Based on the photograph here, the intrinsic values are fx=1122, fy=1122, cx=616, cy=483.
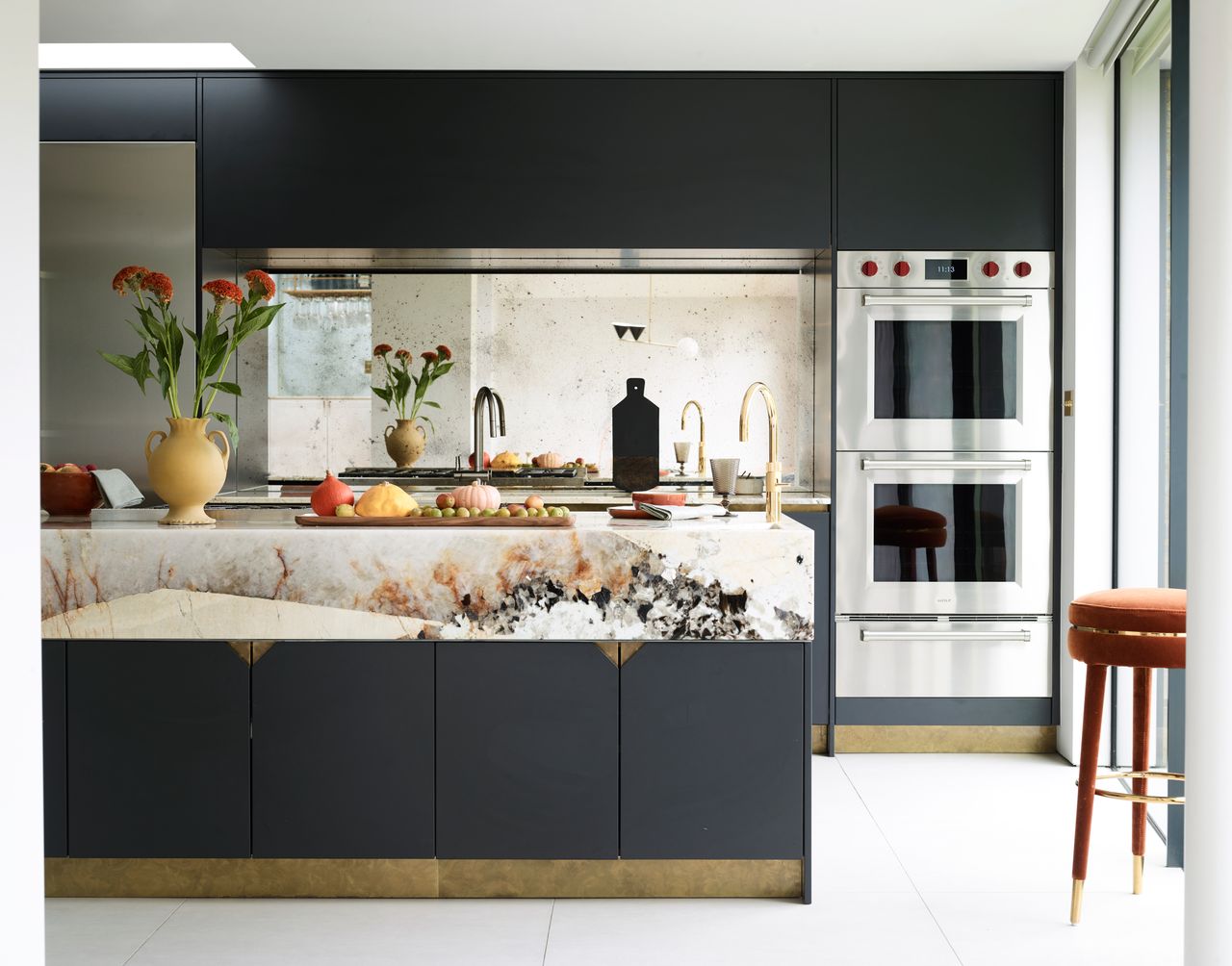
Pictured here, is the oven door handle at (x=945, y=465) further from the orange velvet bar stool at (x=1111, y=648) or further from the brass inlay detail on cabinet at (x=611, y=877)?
the brass inlay detail on cabinet at (x=611, y=877)

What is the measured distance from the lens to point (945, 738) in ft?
14.0

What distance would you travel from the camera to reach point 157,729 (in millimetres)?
2719

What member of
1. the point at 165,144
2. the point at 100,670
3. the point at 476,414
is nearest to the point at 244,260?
the point at 165,144

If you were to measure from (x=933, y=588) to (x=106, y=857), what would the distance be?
115 inches

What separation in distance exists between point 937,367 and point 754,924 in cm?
240

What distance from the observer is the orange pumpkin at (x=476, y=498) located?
2871 mm

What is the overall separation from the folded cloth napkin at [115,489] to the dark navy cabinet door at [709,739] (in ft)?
4.71

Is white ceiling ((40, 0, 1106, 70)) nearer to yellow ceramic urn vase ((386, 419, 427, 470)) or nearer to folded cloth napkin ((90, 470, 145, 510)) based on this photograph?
yellow ceramic urn vase ((386, 419, 427, 470))

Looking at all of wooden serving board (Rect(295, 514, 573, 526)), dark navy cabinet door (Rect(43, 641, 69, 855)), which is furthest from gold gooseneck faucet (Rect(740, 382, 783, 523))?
dark navy cabinet door (Rect(43, 641, 69, 855))

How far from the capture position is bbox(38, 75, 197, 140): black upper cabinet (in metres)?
4.32

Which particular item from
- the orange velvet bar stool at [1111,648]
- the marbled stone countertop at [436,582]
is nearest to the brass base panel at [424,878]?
the marbled stone countertop at [436,582]

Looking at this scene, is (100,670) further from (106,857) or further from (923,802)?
(923,802)

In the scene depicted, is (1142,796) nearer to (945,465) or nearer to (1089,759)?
(1089,759)

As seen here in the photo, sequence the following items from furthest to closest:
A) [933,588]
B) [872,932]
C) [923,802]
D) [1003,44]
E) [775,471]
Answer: [933,588], [1003,44], [923,802], [775,471], [872,932]
